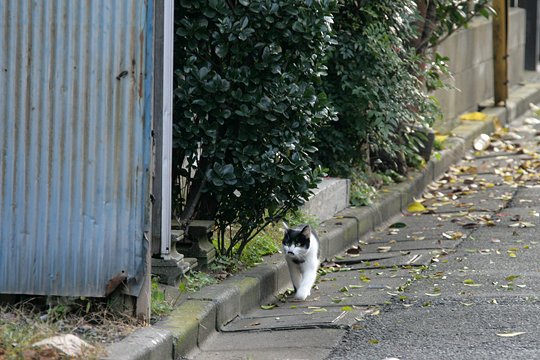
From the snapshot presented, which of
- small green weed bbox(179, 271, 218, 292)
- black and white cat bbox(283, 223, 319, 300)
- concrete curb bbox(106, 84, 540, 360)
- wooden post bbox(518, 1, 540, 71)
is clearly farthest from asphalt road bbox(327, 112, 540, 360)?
wooden post bbox(518, 1, 540, 71)

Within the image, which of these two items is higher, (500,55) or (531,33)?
(531,33)

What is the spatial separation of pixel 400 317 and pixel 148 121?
190cm

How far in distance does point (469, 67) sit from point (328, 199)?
288 inches

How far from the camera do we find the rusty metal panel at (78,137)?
569 centimetres

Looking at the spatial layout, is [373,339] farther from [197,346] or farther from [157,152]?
[157,152]

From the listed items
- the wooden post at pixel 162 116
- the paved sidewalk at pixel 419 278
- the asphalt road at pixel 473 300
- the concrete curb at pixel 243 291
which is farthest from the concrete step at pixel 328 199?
the wooden post at pixel 162 116

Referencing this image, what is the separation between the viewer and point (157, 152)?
20.1 ft

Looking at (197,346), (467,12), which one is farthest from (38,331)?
(467,12)

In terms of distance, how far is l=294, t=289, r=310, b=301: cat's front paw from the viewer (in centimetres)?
725

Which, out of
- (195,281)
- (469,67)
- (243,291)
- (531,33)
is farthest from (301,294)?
(531,33)

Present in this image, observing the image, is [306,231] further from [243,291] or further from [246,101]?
[246,101]

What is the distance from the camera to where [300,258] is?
740 centimetres

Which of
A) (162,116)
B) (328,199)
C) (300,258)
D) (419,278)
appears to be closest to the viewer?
(162,116)

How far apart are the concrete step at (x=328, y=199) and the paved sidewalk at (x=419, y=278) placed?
0.37 metres
